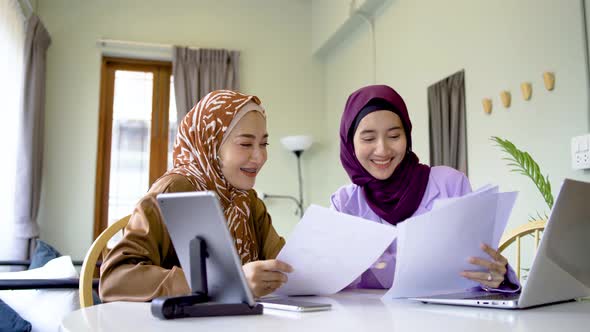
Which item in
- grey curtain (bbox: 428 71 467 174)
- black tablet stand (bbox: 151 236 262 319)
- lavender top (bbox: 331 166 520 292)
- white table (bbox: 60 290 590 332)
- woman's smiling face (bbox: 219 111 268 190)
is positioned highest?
grey curtain (bbox: 428 71 467 174)

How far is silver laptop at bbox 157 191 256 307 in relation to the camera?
80cm

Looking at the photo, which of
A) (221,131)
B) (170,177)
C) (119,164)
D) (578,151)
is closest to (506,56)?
(578,151)

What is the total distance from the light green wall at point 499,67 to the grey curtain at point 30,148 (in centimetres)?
256

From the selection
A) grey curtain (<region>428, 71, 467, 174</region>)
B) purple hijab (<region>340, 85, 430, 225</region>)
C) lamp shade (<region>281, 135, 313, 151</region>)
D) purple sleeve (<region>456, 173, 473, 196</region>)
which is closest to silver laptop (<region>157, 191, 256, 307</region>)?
purple hijab (<region>340, 85, 430, 225</region>)

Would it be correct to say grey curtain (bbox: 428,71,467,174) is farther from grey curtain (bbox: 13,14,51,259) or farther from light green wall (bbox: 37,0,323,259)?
grey curtain (bbox: 13,14,51,259)

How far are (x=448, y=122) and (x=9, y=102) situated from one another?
9.11ft

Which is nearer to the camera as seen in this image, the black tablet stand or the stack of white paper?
the black tablet stand

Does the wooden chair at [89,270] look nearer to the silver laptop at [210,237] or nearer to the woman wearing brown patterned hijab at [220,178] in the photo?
the woman wearing brown patterned hijab at [220,178]

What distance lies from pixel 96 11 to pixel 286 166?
218 cm

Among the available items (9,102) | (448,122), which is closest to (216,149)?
(448,122)

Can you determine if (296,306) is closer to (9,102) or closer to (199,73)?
(9,102)

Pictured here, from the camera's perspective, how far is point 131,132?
4879mm

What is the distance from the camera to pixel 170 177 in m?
1.33

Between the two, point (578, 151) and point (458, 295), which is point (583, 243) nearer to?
point (458, 295)
